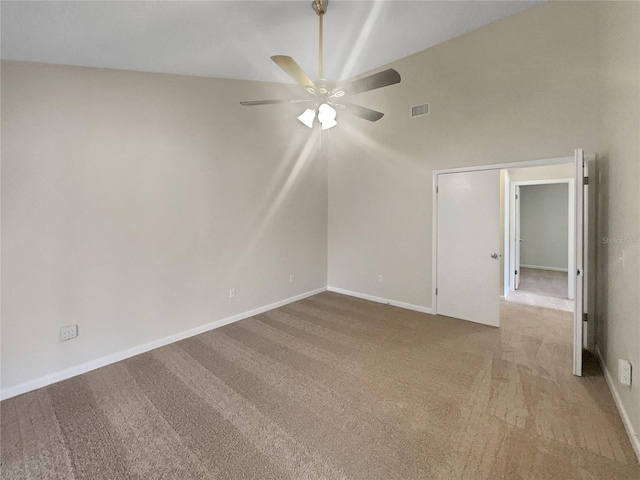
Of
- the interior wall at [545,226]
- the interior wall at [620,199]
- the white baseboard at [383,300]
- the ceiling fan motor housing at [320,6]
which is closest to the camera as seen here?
the interior wall at [620,199]

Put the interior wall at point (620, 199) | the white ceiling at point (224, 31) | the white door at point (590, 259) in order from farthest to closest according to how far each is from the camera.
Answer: the white door at point (590, 259) → the white ceiling at point (224, 31) → the interior wall at point (620, 199)

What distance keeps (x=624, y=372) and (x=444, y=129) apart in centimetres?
314

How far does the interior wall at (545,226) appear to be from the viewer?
7.52m

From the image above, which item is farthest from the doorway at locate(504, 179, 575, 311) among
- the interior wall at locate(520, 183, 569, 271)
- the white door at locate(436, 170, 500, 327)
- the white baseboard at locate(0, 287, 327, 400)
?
the white baseboard at locate(0, 287, 327, 400)

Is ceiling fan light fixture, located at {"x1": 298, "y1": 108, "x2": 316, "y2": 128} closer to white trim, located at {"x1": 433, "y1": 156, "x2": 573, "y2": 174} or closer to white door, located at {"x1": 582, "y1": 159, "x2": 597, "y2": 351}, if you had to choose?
white trim, located at {"x1": 433, "y1": 156, "x2": 573, "y2": 174}

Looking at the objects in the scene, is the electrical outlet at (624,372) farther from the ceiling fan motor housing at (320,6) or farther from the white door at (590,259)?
the ceiling fan motor housing at (320,6)

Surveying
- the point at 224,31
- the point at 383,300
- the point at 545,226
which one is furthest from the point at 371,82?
the point at 545,226

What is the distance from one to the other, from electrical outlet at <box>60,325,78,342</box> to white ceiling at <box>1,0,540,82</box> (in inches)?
91.1

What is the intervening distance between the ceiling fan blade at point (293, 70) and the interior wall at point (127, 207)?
5.63ft

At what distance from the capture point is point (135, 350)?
2943 mm

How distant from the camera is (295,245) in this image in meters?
4.66

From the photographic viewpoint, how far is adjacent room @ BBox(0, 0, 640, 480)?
5.97 ft

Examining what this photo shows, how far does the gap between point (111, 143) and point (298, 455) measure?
316cm

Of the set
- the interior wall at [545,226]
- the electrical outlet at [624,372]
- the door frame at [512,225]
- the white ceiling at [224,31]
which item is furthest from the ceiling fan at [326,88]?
the interior wall at [545,226]
